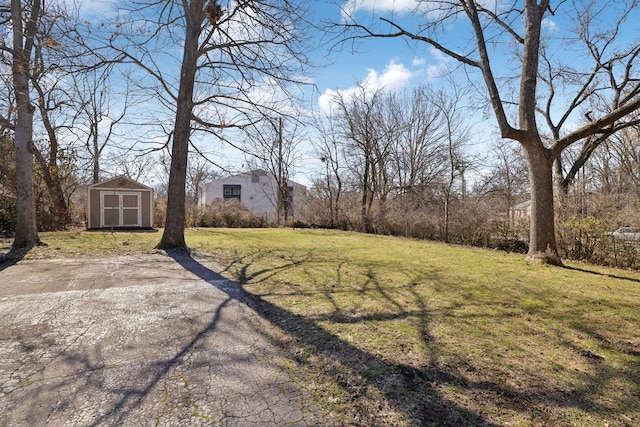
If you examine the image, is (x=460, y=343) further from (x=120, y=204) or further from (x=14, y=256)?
(x=120, y=204)

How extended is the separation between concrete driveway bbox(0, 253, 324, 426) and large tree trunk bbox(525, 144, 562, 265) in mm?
6584

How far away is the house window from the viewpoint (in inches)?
1561

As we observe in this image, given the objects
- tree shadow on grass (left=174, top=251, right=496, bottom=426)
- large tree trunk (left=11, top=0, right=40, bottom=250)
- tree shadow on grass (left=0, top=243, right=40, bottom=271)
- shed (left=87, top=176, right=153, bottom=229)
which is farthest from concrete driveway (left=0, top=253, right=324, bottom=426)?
shed (left=87, top=176, right=153, bottom=229)

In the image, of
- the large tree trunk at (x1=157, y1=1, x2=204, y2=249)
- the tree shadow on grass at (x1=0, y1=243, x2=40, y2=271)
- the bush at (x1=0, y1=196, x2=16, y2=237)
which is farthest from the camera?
the bush at (x1=0, y1=196, x2=16, y2=237)

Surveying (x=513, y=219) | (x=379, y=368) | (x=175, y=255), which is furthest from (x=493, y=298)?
(x=513, y=219)

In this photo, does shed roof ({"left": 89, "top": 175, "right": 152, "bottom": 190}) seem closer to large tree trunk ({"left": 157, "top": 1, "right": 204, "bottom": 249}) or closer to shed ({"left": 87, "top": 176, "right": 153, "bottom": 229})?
shed ({"left": 87, "top": 176, "right": 153, "bottom": 229})

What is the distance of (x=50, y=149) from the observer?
1653cm

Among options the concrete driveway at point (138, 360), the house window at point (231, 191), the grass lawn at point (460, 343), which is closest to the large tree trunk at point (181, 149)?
the grass lawn at point (460, 343)

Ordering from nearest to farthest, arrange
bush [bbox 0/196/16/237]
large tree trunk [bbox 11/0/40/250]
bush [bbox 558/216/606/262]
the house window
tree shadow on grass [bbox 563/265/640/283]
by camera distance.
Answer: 1. tree shadow on grass [bbox 563/265/640/283]
2. bush [bbox 558/216/606/262]
3. large tree trunk [bbox 11/0/40/250]
4. bush [bbox 0/196/16/237]
5. the house window

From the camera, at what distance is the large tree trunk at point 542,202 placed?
720 centimetres

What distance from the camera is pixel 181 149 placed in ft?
29.2

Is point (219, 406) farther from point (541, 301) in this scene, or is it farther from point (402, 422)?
point (541, 301)

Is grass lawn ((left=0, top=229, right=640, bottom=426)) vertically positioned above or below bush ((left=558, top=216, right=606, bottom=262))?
below

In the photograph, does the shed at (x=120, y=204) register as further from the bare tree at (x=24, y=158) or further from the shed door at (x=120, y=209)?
the bare tree at (x=24, y=158)
